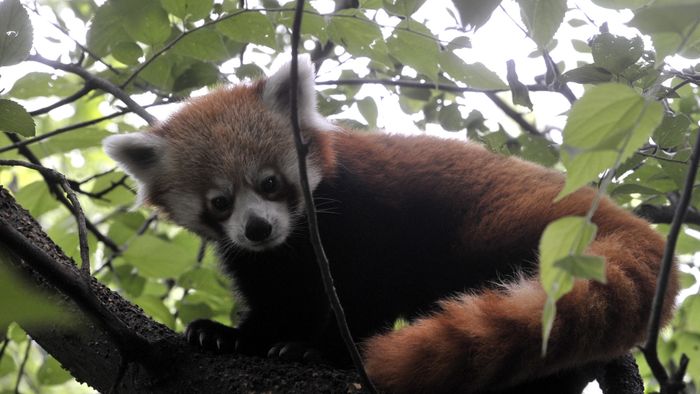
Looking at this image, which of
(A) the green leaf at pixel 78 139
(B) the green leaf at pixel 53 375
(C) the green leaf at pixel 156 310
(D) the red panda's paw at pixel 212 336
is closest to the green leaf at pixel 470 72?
(D) the red panda's paw at pixel 212 336

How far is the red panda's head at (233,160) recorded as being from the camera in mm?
3604

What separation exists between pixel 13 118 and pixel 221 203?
4.80ft

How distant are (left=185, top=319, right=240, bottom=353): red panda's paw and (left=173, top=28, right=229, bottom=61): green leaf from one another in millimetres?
1228

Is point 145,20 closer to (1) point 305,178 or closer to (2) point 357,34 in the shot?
(2) point 357,34

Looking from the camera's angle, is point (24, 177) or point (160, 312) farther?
point (24, 177)

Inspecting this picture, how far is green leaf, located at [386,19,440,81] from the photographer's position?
2664 mm

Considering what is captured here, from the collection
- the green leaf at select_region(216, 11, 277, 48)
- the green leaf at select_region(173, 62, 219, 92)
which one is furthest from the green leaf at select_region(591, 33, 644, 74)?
the green leaf at select_region(173, 62, 219, 92)

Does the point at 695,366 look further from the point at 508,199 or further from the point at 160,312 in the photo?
the point at 160,312

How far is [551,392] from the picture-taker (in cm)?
296

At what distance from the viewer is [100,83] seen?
12.0 feet

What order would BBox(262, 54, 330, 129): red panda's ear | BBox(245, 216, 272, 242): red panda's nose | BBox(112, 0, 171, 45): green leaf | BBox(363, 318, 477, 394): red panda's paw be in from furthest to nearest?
BBox(262, 54, 330, 129): red panda's ear, BBox(245, 216, 272, 242): red panda's nose, BBox(112, 0, 171, 45): green leaf, BBox(363, 318, 477, 394): red panda's paw

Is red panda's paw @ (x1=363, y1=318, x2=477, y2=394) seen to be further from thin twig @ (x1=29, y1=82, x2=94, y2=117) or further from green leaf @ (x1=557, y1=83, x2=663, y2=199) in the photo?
thin twig @ (x1=29, y1=82, x2=94, y2=117)

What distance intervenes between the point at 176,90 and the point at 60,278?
190 centimetres

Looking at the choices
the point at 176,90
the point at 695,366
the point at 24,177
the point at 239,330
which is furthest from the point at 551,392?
the point at 24,177
